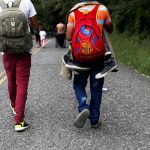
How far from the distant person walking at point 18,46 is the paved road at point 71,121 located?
1.32 ft

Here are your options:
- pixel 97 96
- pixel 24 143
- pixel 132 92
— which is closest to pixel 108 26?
pixel 97 96

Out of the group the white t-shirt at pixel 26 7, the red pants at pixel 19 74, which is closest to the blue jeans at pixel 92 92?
the red pants at pixel 19 74

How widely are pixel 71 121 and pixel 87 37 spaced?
4.73 feet

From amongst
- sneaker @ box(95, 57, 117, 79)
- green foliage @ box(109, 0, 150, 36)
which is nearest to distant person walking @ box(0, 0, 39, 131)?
sneaker @ box(95, 57, 117, 79)

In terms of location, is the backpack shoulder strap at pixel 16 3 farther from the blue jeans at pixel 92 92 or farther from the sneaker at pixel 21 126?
the sneaker at pixel 21 126

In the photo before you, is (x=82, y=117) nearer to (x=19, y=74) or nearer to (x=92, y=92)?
(x=92, y=92)

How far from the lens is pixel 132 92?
30.5 feet

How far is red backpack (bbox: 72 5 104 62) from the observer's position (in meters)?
5.80

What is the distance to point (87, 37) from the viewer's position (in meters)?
5.80

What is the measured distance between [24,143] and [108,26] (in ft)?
6.06

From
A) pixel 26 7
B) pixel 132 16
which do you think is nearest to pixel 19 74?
pixel 26 7

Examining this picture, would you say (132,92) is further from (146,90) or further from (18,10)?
(18,10)

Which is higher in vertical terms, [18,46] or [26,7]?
[26,7]

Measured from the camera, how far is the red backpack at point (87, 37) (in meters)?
5.80
